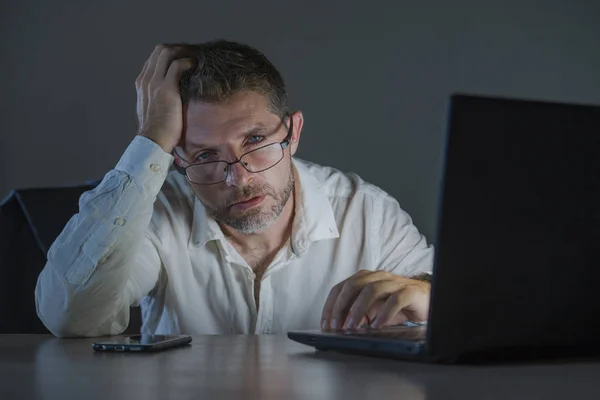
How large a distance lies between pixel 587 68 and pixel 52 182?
6.56 ft

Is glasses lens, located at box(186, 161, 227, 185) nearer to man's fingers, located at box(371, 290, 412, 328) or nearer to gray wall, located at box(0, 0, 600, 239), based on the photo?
man's fingers, located at box(371, 290, 412, 328)

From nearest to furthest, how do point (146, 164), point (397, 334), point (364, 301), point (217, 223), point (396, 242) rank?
1. point (397, 334)
2. point (364, 301)
3. point (146, 164)
4. point (217, 223)
5. point (396, 242)

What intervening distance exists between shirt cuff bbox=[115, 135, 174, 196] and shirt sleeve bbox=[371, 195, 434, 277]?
Result: 24.7 inches

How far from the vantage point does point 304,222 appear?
195cm

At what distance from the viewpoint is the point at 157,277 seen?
6.25 ft

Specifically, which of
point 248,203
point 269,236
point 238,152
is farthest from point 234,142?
point 269,236

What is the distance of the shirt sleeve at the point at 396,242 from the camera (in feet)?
6.54

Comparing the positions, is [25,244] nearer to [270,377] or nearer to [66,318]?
[66,318]

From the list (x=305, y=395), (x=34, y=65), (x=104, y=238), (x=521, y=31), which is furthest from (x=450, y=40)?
(x=305, y=395)

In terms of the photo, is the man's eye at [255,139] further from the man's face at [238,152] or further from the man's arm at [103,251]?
the man's arm at [103,251]

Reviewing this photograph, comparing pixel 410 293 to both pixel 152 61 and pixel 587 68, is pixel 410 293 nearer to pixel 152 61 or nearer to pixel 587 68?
pixel 152 61

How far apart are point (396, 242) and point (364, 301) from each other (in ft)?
2.74

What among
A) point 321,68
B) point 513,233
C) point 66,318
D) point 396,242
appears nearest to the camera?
point 513,233

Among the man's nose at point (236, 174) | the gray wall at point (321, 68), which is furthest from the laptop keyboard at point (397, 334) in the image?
the gray wall at point (321, 68)
